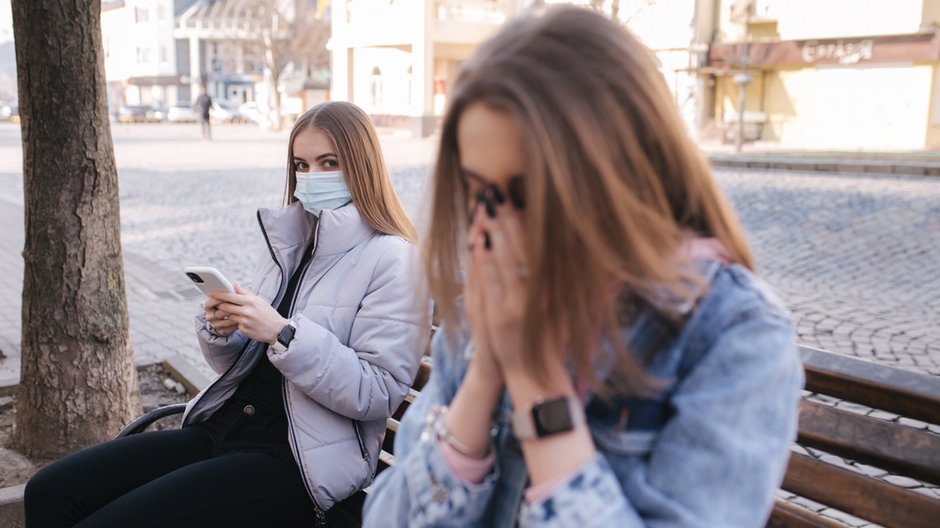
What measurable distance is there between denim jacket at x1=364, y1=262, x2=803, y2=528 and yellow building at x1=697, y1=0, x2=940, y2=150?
25.0 metres

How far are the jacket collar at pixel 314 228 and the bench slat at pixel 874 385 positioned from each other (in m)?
1.30

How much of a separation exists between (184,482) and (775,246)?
917 centimetres

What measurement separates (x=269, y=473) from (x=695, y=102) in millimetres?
32098

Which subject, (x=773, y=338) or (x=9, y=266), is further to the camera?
(x=9, y=266)

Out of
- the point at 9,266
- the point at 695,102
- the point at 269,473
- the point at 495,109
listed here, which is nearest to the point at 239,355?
the point at 269,473

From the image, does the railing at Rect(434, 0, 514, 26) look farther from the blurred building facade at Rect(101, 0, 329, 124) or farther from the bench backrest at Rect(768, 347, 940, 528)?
the bench backrest at Rect(768, 347, 940, 528)

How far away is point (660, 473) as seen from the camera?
1.22 meters

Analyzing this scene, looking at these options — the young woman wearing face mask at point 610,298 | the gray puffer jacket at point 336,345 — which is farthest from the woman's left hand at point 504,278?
the gray puffer jacket at point 336,345

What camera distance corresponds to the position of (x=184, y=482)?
7.43 ft

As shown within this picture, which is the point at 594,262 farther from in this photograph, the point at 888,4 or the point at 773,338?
the point at 888,4

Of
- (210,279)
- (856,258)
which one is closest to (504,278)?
(210,279)

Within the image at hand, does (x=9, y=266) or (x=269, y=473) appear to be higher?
(x=269, y=473)

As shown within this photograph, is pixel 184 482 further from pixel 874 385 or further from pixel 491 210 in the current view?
pixel 874 385

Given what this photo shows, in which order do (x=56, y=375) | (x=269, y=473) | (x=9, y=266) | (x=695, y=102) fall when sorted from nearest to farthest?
1. (x=269, y=473)
2. (x=56, y=375)
3. (x=9, y=266)
4. (x=695, y=102)
